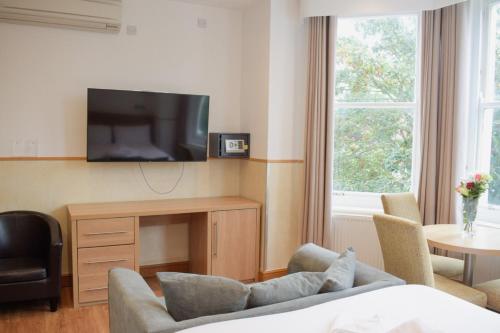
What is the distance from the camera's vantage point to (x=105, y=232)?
3.40 meters

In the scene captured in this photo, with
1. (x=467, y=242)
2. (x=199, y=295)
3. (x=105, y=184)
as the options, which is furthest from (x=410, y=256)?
(x=105, y=184)

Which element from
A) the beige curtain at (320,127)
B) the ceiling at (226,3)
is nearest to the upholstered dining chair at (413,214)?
→ the beige curtain at (320,127)

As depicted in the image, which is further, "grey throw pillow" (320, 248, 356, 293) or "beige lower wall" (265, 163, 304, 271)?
"beige lower wall" (265, 163, 304, 271)

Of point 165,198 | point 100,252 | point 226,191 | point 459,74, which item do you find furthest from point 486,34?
point 100,252

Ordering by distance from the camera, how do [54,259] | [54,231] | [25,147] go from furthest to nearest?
[25,147] < [54,231] < [54,259]

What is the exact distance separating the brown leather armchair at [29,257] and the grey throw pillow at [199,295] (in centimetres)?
186

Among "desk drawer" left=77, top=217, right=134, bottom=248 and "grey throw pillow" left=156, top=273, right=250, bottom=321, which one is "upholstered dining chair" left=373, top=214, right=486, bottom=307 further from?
"desk drawer" left=77, top=217, right=134, bottom=248

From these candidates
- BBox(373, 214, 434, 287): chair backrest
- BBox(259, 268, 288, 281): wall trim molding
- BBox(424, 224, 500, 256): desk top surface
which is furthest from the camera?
BBox(259, 268, 288, 281): wall trim molding

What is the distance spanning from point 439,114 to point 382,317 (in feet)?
8.59

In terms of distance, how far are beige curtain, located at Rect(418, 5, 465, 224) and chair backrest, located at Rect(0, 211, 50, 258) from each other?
11.0 feet

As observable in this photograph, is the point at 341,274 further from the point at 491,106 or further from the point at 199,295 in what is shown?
the point at 491,106

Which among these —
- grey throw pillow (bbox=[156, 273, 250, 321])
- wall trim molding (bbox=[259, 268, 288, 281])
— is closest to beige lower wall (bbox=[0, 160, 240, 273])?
wall trim molding (bbox=[259, 268, 288, 281])

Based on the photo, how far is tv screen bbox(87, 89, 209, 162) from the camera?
364cm

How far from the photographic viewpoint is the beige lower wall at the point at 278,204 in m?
4.04
